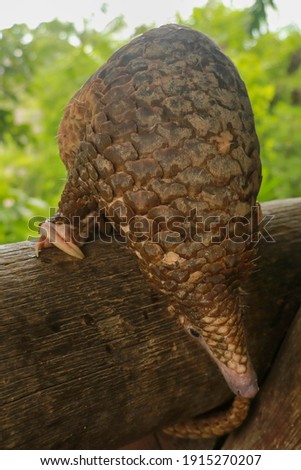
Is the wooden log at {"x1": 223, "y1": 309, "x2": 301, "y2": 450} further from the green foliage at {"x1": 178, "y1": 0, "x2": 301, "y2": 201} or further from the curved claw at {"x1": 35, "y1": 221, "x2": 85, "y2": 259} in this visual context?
the green foliage at {"x1": 178, "y1": 0, "x2": 301, "y2": 201}

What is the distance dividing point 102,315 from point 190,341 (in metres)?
0.22

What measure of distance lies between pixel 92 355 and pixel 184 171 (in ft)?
1.33

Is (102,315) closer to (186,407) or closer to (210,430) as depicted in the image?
(186,407)

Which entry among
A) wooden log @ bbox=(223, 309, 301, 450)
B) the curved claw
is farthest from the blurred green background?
wooden log @ bbox=(223, 309, 301, 450)

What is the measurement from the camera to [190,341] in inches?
47.9

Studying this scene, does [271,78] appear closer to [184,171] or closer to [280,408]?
[280,408]

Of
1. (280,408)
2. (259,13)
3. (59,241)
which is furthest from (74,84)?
(280,408)

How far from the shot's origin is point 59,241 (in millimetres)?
1195

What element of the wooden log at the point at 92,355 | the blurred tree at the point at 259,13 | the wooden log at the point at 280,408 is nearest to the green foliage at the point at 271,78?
the blurred tree at the point at 259,13

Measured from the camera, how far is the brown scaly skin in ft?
3.19

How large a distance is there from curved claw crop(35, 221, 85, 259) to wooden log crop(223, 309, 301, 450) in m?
0.57

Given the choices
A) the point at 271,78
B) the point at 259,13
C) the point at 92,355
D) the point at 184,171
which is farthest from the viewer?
the point at 271,78

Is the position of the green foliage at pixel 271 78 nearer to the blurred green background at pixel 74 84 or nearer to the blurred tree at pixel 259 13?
the blurred green background at pixel 74 84
